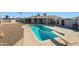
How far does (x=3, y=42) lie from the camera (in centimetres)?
320

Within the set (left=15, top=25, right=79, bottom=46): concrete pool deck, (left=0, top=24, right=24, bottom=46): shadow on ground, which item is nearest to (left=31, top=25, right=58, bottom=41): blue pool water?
(left=15, top=25, right=79, bottom=46): concrete pool deck

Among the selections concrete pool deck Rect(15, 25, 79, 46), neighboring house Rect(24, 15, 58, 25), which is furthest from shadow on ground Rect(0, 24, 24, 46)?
neighboring house Rect(24, 15, 58, 25)

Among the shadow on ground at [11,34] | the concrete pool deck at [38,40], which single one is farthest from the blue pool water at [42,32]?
the shadow on ground at [11,34]

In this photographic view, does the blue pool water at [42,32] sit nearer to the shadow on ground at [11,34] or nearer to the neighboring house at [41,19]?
the neighboring house at [41,19]

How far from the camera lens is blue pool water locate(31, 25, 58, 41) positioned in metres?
3.19

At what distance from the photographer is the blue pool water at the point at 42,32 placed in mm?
3193

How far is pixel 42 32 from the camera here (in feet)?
10.5

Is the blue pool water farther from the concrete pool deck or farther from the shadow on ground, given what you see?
the shadow on ground

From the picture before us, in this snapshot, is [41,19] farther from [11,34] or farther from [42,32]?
[11,34]

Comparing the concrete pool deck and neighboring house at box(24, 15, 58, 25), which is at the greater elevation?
neighboring house at box(24, 15, 58, 25)
